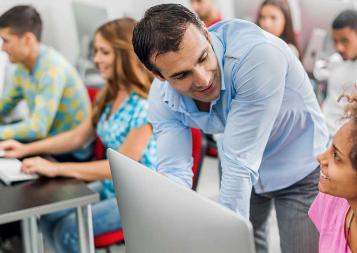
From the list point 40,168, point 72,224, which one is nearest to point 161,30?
point 40,168

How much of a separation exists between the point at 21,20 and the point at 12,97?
388 millimetres

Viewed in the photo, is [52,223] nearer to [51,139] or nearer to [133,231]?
[51,139]

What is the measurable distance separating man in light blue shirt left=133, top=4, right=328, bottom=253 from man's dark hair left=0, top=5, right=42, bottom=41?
1043 mm

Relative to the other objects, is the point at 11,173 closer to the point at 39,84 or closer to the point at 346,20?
the point at 39,84

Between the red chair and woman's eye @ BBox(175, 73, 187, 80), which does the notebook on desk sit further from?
woman's eye @ BBox(175, 73, 187, 80)

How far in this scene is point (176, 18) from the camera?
3.16 ft

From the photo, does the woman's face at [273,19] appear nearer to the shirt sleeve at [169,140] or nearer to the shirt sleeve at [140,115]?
the shirt sleeve at [140,115]

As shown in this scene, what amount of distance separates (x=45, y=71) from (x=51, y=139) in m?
0.31

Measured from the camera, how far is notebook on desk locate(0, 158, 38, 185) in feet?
4.75

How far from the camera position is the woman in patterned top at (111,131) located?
1.52 metres

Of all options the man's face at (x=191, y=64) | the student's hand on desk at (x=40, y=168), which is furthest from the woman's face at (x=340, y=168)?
the student's hand on desk at (x=40, y=168)

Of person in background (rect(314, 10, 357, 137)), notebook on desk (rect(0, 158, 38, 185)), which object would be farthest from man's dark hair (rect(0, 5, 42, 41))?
person in background (rect(314, 10, 357, 137))

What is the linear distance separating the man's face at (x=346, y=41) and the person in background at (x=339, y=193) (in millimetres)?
1716

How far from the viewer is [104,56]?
1.67 metres
